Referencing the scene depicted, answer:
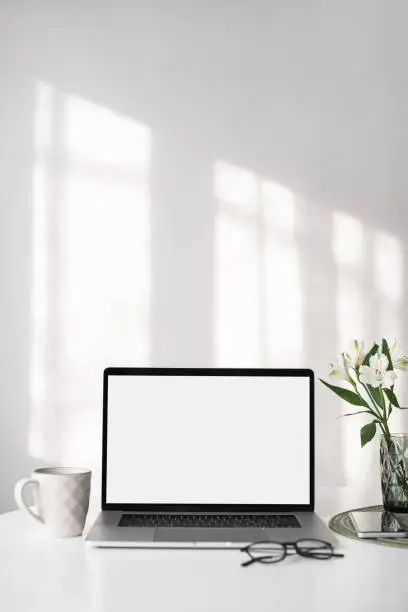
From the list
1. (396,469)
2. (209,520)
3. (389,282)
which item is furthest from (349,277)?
(209,520)

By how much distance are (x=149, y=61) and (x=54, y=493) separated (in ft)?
4.72

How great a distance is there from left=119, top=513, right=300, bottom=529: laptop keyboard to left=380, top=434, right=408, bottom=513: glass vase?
19 centimetres

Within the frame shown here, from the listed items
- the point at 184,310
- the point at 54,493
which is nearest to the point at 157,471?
the point at 54,493

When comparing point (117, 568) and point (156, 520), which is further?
point (156, 520)

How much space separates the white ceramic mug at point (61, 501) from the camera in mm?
1087

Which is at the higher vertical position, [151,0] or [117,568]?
[151,0]

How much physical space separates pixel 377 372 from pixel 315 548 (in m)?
0.34

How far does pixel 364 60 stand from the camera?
6.52ft

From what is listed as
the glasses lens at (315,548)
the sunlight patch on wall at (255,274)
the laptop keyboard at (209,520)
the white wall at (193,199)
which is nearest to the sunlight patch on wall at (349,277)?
the white wall at (193,199)

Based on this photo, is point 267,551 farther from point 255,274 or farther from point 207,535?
point 255,274

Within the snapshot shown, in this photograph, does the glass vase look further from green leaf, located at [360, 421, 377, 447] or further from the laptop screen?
the laptop screen

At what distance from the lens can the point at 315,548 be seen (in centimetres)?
101

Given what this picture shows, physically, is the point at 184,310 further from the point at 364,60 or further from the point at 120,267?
the point at 364,60

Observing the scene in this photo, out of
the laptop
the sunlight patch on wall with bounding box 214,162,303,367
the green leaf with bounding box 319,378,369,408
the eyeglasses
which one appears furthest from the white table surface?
the sunlight patch on wall with bounding box 214,162,303,367
